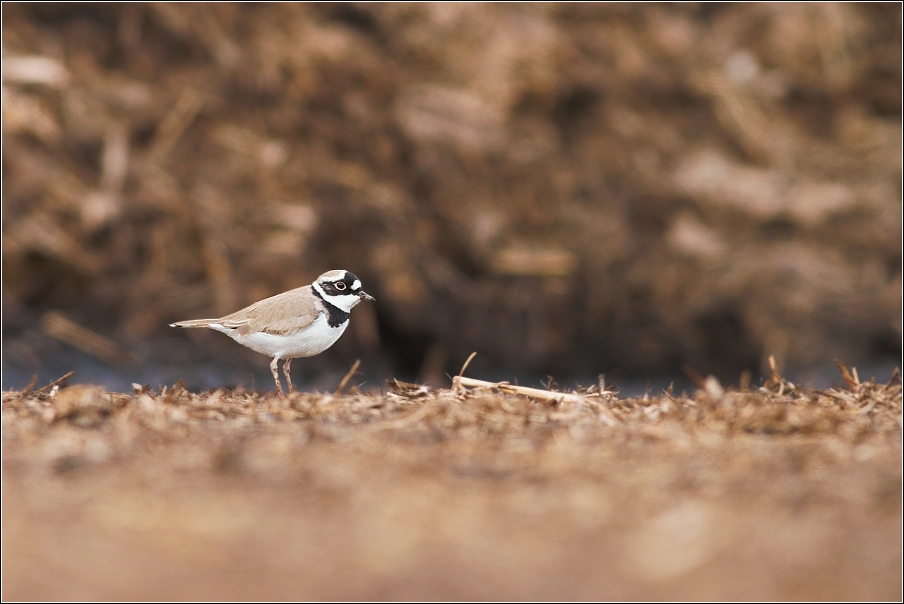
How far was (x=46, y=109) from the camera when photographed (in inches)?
343

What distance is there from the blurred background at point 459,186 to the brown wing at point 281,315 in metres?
2.90

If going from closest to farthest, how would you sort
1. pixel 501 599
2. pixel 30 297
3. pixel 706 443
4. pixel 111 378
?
1. pixel 501 599
2. pixel 706 443
3. pixel 111 378
4. pixel 30 297

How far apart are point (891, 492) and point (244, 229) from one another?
21.7 ft

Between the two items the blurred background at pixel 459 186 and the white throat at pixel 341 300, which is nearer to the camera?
the white throat at pixel 341 300

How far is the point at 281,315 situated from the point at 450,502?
8.80 feet

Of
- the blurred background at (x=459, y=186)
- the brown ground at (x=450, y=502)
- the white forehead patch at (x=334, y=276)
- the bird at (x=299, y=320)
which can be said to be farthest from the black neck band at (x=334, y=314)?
the blurred background at (x=459, y=186)

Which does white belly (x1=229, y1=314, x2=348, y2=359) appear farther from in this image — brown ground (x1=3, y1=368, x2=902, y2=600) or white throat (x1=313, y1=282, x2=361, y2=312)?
brown ground (x1=3, y1=368, x2=902, y2=600)

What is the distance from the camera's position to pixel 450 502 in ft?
9.92

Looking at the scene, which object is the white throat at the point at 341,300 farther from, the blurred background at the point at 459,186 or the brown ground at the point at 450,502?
the blurred background at the point at 459,186

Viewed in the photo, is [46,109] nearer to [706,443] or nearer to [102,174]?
[102,174]

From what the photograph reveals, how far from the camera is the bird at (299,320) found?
17.9 feet

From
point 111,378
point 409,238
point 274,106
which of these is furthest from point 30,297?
point 409,238

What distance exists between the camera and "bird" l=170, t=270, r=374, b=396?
5457 mm

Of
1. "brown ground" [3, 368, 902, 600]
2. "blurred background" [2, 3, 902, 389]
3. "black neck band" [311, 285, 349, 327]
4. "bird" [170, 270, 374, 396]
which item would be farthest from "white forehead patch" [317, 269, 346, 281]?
"blurred background" [2, 3, 902, 389]
